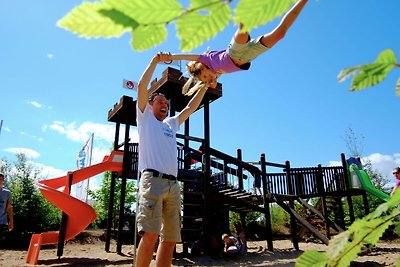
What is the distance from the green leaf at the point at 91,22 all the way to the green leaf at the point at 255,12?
0.13 m

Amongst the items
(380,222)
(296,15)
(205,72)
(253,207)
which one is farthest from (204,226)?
(380,222)

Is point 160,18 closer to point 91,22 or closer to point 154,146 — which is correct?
point 91,22

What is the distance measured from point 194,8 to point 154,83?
885cm

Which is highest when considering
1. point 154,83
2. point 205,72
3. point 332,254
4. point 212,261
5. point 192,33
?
point 154,83

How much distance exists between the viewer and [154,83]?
906 cm

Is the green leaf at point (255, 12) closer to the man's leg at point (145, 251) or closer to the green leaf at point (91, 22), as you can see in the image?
the green leaf at point (91, 22)

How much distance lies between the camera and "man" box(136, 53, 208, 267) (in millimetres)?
2902

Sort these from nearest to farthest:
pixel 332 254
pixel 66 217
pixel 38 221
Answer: pixel 332 254 → pixel 66 217 → pixel 38 221

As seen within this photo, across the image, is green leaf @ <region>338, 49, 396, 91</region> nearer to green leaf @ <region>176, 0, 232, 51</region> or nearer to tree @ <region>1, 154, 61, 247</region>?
green leaf @ <region>176, 0, 232, 51</region>

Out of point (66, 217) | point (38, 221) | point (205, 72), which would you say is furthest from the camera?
point (38, 221)

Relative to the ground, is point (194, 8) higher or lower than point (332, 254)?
higher

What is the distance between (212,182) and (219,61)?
6864 mm

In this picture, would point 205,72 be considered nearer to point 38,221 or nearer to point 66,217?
point 66,217

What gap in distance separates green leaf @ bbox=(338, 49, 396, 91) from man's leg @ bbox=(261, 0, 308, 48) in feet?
2.43
